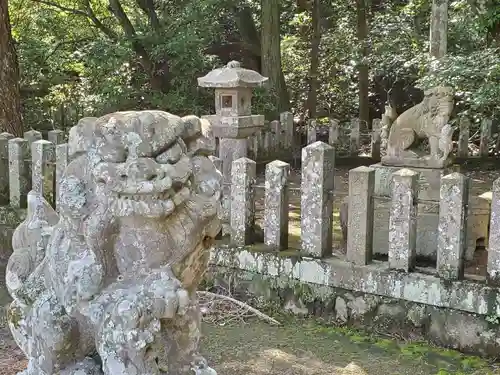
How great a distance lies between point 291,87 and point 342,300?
512 inches

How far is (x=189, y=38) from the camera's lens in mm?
12141

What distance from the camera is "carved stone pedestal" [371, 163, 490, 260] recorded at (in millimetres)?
6012

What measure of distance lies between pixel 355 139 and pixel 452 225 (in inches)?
328

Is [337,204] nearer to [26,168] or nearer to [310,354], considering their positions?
[26,168]

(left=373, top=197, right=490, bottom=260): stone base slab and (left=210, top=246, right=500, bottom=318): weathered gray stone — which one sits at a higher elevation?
(left=373, top=197, right=490, bottom=260): stone base slab

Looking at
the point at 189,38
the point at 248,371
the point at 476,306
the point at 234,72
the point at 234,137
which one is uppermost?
the point at 189,38

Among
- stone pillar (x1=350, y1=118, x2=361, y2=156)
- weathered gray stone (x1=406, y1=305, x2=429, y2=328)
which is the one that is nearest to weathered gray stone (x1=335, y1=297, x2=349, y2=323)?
weathered gray stone (x1=406, y1=305, x2=429, y2=328)

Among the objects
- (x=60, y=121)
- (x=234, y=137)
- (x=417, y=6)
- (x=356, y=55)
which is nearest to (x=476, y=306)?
(x=234, y=137)

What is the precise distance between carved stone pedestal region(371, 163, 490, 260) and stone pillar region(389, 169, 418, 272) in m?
0.35

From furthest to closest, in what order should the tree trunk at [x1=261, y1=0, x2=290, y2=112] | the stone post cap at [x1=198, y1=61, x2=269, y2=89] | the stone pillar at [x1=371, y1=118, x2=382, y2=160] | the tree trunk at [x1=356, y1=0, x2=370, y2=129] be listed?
the tree trunk at [x1=356, y1=0, x2=370, y2=129], the tree trunk at [x1=261, y1=0, x2=290, y2=112], the stone pillar at [x1=371, y1=118, x2=382, y2=160], the stone post cap at [x1=198, y1=61, x2=269, y2=89]

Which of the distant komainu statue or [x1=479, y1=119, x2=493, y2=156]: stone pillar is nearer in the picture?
the distant komainu statue

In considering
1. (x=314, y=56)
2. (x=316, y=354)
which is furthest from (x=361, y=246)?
(x=314, y=56)

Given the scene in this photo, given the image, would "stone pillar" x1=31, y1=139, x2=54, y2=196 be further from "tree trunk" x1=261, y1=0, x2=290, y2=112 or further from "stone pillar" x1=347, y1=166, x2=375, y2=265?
"tree trunk" x1=261, y1=0, x2=290, y2=112

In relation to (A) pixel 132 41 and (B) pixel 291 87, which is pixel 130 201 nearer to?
(A) pixel 132 41
